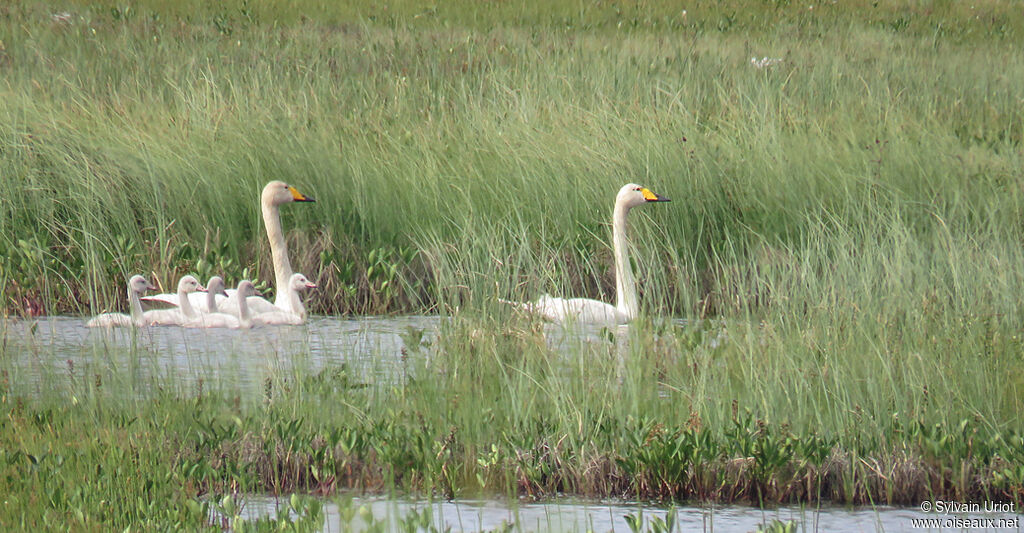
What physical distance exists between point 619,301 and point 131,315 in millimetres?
2829

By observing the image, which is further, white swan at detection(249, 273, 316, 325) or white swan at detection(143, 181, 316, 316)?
white swan at detection(143, 181, 316, 316)

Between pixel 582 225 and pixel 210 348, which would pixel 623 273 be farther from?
pixel 210 348

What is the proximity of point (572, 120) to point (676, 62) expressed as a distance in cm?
468

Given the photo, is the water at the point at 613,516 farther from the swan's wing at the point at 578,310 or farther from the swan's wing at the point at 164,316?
A: the swan's wing at the point at 164,316

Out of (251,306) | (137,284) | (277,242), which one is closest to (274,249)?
(277,242)

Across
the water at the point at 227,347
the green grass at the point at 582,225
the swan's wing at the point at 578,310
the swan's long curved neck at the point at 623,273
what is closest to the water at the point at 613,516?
the green grass at the point at 582,225

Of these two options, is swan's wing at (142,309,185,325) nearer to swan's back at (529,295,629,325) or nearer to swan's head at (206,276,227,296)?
swan's head at (206,276,227,296)

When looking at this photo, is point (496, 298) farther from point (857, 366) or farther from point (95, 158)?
point (95, 158)

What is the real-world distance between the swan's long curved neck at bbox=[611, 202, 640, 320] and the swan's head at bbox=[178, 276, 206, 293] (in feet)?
8.05

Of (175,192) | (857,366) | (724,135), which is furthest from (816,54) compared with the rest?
(857,366)

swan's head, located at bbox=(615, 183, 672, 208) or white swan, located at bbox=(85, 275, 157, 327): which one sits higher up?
swan's head, located at bbox=(615, 183, 672, 208)

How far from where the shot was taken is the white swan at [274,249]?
814 centimetres

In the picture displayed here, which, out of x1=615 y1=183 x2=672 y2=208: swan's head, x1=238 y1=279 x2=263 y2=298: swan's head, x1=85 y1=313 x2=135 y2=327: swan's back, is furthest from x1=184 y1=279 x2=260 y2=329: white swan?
x1=615 y1=183 x2=672 y2=208: swan's head

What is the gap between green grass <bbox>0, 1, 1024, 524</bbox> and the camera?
533 centimetres
